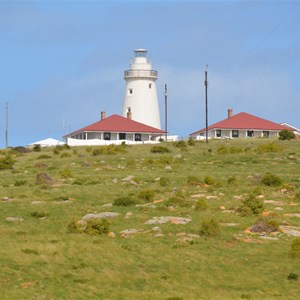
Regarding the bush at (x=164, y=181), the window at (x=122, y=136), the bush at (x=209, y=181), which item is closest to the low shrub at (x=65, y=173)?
the bush at (x=164, y=181)

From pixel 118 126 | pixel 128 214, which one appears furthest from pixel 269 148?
pixel 118 126

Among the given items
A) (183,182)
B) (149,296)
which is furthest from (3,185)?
(149,296)

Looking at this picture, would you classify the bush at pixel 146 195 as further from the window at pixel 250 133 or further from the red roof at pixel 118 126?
the window at pixel 250 133

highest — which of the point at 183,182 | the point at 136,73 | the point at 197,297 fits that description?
the point at 136,73

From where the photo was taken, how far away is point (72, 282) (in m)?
32.2

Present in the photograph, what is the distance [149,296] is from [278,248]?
30.7 ft

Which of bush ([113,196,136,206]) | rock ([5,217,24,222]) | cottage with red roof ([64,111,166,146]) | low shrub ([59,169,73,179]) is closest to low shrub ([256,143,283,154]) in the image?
low shrub ([59,169,73,179])

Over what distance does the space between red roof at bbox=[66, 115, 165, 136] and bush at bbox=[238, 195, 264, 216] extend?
65359 mm

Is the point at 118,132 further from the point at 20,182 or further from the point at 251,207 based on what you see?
the point at 251,207

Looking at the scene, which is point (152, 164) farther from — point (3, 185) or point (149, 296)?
point (149, 296)

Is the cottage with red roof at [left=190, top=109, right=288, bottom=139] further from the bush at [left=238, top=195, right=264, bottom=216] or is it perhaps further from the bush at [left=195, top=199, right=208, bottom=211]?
the bush at [left=238, top=195, right=264, bottom=216]

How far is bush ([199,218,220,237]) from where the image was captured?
131ft

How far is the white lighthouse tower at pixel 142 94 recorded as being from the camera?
12062cm

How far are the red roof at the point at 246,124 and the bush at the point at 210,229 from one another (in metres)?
76.8
